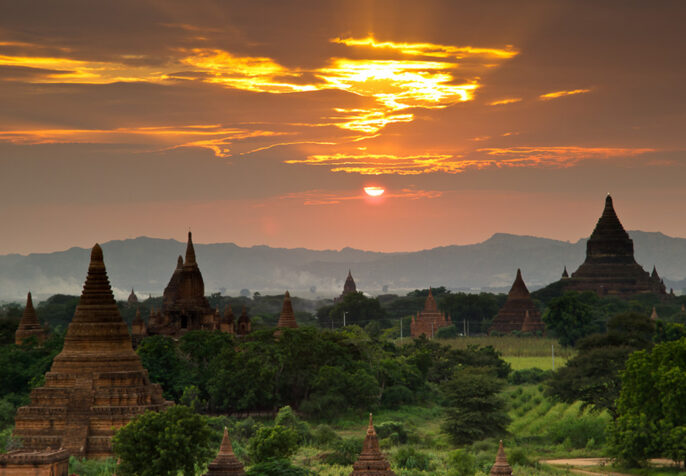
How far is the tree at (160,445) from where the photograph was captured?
4597cm

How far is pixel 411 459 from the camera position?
186 feet

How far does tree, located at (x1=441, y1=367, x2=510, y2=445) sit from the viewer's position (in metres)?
66.6

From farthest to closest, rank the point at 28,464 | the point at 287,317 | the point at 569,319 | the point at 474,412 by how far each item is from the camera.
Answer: the point at 569,319 → the point at 287,317 → the point at 474,412 → the point at 28,464

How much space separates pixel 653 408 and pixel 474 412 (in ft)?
36.7

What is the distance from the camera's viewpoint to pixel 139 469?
1811 inches

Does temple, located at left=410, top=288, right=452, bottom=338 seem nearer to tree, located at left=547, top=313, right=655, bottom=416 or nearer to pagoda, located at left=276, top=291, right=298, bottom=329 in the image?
pagoda, located at left=276, top=291, right=298, bottom=329

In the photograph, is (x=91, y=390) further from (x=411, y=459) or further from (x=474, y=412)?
(x=474, y=412)

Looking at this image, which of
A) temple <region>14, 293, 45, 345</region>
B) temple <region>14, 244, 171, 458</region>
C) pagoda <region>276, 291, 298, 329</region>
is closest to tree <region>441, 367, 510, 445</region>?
temple <region>14, 244, 171, 458</region>

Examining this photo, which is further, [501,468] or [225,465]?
[501,468]

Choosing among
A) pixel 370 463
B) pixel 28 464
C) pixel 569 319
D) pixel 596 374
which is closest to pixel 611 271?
pixel 569 319

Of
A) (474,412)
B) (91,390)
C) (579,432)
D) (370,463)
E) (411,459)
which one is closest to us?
(370,463)

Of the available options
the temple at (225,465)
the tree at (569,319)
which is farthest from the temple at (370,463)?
the tree at (569,319)

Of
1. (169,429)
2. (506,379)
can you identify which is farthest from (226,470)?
(506,379)

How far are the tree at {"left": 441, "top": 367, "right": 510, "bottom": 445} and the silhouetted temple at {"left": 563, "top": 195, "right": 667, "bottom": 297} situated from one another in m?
95.7
